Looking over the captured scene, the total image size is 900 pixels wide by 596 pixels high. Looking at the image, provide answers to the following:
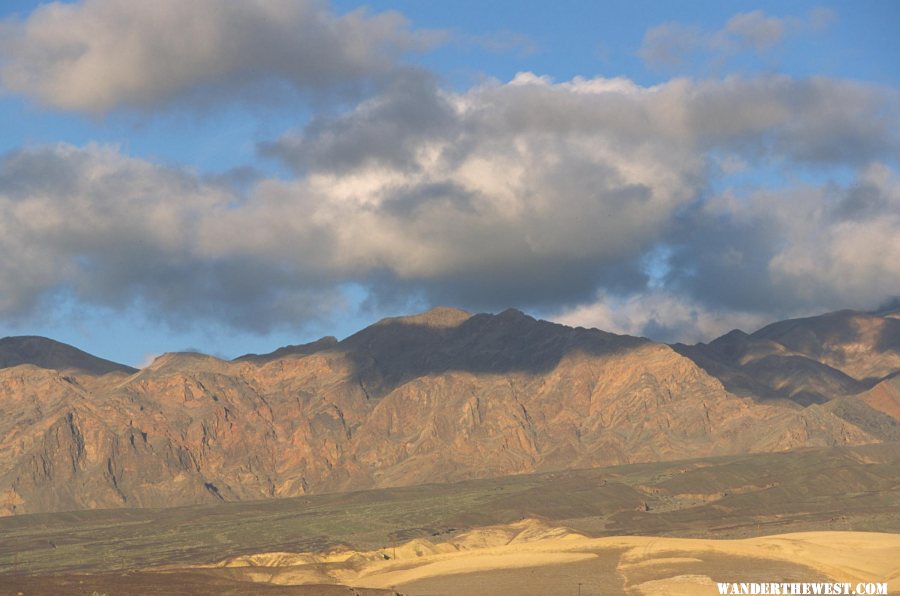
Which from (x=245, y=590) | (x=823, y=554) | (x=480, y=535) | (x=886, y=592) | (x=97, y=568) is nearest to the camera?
(x=886, y=592)

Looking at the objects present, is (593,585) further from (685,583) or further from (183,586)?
(183,586)

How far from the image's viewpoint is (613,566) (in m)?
108

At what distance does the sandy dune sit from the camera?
97.8 metres

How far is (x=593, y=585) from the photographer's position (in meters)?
98.8

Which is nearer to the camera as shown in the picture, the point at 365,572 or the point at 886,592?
the point at 886,592

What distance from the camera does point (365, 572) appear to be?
397 ft

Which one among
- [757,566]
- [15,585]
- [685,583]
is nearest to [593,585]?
[685,583]

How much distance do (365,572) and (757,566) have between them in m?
39.5

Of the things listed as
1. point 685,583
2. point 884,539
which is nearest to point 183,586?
point 685,583

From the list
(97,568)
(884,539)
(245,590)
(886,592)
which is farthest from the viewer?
(97,568)

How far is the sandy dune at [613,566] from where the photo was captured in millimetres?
97750

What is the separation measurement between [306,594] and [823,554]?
46.1 meters

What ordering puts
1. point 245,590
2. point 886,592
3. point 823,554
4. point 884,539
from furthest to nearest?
point 884,539 < point 823,554 < point 245,590 < point 886,592

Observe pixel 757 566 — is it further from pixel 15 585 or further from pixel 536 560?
pixel 15 585
